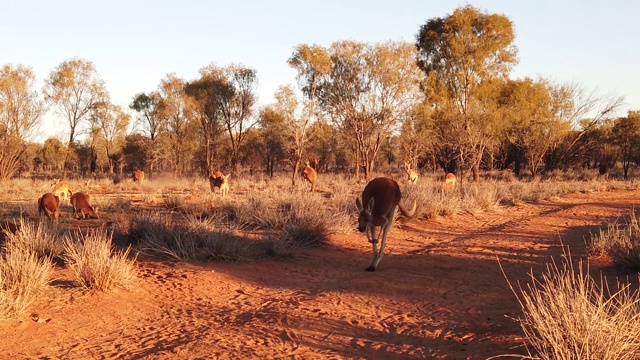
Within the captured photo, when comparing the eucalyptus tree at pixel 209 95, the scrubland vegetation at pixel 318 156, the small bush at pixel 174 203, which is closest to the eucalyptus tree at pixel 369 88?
the scrubland vegetation at pixel 318 156

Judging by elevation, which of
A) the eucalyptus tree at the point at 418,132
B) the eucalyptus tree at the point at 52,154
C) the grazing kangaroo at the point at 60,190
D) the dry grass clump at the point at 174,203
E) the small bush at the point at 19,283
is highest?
the eucalyptus tree at the point at 418,132

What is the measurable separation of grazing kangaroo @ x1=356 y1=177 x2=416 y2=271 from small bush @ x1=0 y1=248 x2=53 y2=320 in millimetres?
4838

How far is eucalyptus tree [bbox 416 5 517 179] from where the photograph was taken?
95.4ft

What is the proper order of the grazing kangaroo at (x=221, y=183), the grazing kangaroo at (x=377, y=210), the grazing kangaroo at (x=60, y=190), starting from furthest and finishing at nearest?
the grazing kangaroo at (x=221, y=183) → the grazing kangaroo at (x=60, y=190) → the grazing kangaroo at (x=377, y=210)

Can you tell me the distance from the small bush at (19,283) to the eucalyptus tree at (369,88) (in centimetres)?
2812

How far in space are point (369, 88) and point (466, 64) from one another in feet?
21.8

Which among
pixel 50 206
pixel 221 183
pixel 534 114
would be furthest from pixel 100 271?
pixel 534 114

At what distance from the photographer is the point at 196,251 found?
965cm

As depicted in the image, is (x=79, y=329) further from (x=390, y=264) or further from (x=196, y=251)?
(x=390, y=264)

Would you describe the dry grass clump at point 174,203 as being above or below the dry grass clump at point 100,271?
above

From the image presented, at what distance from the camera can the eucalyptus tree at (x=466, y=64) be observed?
2908cm

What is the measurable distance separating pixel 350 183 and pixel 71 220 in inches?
786

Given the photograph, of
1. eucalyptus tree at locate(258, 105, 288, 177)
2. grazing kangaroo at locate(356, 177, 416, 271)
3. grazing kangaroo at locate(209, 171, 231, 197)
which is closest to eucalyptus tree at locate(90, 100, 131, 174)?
eucalyptus tree at locate(258, 105, 288, 177)

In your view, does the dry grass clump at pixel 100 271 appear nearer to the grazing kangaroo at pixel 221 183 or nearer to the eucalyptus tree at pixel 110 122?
the grazing kangaroo at pixel 221 183
